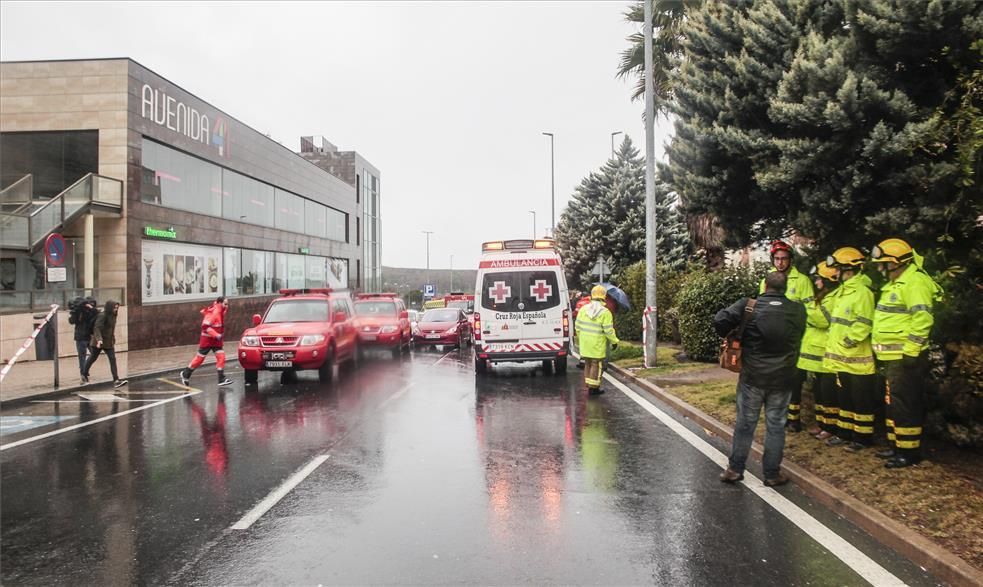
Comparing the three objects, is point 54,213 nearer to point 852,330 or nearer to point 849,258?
point 849,258

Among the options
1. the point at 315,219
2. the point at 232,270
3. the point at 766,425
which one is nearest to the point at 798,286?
the point at 766,425

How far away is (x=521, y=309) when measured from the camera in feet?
44.1

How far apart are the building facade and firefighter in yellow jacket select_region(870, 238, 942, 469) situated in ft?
60.4

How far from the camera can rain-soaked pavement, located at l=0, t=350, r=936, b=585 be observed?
4.14 metres

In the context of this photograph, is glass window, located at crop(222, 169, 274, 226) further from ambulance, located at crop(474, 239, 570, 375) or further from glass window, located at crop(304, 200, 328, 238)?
ambulance, located at crop(474, 239, 570, 375)

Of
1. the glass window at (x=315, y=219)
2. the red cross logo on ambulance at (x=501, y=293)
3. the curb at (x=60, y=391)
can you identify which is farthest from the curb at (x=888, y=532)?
the glass window at (x=315, y=219)

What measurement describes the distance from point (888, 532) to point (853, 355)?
2.41 meters

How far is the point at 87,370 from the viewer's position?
13.3m

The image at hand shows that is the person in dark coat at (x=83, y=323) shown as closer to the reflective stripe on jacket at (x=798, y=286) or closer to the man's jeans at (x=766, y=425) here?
the man's jeans at (x=766, y=425)

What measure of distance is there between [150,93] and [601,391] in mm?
19483

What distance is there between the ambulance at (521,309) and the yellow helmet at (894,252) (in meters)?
7.60

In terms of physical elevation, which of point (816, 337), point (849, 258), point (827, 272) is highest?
point (849, 258)

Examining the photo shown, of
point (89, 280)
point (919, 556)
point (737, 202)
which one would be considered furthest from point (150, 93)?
point (919, 556)

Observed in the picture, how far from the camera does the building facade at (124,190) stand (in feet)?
63.6
